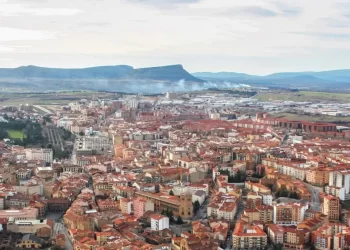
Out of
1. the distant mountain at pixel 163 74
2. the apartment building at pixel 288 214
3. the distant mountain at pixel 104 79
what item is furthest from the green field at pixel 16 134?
the distant mountain at pixel 163 74

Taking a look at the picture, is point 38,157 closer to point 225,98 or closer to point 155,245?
point 155,245

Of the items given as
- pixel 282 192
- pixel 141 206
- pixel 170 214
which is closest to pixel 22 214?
pixel 141 206

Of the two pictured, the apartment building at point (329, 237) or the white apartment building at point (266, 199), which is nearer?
the apartment building at point (329, 237)

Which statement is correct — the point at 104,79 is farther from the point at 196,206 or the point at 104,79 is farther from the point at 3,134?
the point at 196,206

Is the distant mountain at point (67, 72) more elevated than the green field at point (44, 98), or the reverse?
the distant mountain at point (67, 72)

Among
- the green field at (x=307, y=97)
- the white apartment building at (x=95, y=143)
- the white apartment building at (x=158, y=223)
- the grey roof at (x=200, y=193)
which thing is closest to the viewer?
the white apartment building at (x=158, y=223)

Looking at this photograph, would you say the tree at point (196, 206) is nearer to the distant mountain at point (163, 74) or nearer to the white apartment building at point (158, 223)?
the white apartment building at point (158, 223)
